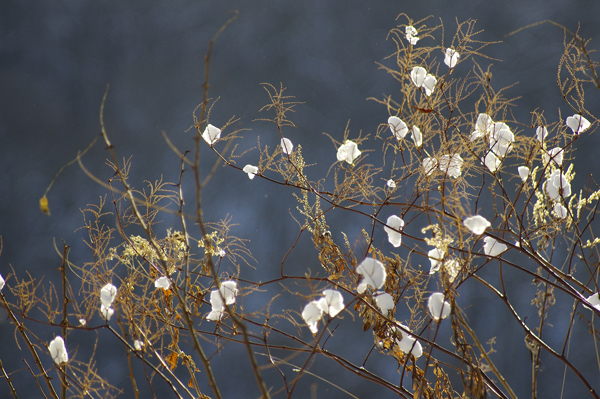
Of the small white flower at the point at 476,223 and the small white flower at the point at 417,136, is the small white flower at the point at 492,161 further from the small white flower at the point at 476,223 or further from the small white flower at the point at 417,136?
the small white flower at the point at 476,223

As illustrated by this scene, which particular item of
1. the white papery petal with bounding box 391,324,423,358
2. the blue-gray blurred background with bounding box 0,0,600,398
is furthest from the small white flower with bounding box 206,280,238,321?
the blue-gray blurred background with bounding box 0,0,600,398

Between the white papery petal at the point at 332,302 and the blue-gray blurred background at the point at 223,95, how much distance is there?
11.2 feet

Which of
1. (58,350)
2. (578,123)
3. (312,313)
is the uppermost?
(578,123)

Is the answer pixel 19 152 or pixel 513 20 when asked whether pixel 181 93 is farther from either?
pixel 513 20

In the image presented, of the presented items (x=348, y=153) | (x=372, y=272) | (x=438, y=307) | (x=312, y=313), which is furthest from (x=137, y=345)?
(x=348, y=153)

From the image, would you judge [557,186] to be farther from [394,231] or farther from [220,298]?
[220,298]

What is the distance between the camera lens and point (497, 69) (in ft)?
13.8

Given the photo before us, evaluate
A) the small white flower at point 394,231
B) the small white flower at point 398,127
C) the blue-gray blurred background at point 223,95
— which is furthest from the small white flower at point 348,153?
the blue-gray blurred background at point 223,95

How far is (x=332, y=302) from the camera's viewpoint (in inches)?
31.3

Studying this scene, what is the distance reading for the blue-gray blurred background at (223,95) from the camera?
398 cm

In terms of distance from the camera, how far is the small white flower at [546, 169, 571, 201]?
107 centimetres

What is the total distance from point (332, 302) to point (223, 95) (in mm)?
3793

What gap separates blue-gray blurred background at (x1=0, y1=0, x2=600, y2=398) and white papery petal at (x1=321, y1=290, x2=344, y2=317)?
3.41 metres

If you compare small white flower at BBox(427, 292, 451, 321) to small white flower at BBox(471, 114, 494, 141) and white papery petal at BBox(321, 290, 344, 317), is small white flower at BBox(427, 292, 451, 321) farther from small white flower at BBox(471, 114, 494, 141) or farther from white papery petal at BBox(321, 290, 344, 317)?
small white flower at BBox(471, 114, 494, 141)
